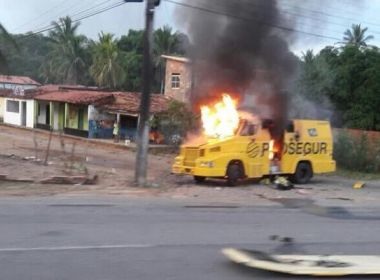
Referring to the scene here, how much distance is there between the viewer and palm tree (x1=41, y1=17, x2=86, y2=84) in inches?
2594

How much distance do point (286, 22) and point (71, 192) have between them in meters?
10.00

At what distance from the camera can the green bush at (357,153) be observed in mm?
26109

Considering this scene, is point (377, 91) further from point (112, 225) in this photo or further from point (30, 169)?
point (112, 225)

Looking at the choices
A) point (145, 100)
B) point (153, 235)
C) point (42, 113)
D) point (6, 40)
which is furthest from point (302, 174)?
point (42, 113)

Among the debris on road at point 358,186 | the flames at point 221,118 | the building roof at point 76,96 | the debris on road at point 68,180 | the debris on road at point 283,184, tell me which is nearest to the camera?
the debris on road at point 68,180

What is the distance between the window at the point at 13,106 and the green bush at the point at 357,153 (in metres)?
37.1

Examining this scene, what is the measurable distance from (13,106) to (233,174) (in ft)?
142

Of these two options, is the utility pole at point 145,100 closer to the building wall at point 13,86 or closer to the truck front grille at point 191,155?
the truck front grille at point 191,155

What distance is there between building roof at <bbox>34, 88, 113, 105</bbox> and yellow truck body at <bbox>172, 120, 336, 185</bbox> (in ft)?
76.6

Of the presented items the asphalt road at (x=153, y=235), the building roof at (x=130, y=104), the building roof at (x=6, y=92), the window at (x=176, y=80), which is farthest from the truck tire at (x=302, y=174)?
the building roof at (x=6, y=92)

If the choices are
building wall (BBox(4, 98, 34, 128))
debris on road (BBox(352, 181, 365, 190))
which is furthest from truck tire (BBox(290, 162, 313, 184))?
building wall (BBox(4, 98, 34, 128))

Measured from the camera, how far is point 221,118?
64.2 ft

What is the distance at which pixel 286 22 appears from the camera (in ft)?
68.6

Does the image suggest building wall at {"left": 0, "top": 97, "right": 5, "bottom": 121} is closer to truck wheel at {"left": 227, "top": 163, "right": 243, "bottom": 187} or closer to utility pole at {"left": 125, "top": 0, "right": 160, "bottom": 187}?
utility pole at {"left": 125, "top": 0, "right": 160, "bottom": 187}
